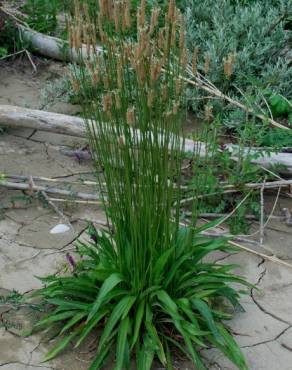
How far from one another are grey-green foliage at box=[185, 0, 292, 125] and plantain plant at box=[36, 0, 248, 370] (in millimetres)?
2436

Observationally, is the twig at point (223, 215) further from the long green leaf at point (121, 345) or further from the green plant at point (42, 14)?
the green plant at point (42, 14)

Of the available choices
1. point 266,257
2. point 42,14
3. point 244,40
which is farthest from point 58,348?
point 42,14

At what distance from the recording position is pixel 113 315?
2.98 m

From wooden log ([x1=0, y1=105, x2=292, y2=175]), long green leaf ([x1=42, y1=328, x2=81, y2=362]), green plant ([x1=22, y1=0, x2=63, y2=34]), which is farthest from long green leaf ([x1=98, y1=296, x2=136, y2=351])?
green plant ([x1=22, y1=0, x2=63, y2=34])

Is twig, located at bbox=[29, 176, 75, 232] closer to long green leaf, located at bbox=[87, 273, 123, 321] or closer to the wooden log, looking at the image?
the wooden log

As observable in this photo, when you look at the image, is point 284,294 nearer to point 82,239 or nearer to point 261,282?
point 261,282

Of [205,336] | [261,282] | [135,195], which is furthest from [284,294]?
[135,195]

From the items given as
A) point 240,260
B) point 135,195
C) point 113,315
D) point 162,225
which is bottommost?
point 240,260

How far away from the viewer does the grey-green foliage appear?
18.2 ft

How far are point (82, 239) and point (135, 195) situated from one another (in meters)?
1.18

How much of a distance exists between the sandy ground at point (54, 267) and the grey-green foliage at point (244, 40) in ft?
4.29

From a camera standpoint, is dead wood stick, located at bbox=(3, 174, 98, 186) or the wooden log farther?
the wooden log

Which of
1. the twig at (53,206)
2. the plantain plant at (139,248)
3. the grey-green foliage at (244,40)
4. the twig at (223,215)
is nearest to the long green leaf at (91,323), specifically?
the plantain plant at (139,248)

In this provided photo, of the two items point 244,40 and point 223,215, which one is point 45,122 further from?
point 244,40
